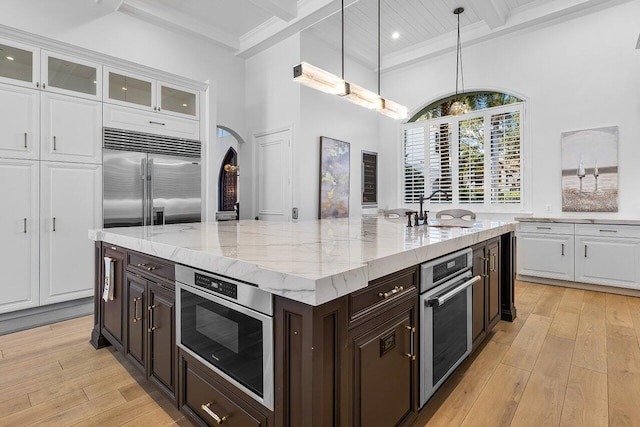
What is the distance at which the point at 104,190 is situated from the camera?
3375 millimetres

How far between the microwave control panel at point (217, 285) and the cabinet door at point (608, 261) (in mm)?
4509

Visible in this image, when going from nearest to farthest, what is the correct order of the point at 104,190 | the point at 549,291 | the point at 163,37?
the point at 104,190, the point at 549,291, the point at 163,37

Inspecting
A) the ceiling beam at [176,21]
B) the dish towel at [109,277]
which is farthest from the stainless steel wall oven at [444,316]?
the ceiling beam at [176,21]

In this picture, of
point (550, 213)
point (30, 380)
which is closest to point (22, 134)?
point (30, 380)

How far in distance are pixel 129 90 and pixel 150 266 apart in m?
2.77

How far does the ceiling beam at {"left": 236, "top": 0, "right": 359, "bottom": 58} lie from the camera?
4012mm

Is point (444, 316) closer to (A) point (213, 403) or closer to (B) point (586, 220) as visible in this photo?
(A) point (213, 403)

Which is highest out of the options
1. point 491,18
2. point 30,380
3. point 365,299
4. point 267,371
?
point 491,18

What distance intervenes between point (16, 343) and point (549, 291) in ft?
17.7

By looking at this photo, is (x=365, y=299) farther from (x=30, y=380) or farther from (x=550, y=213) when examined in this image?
(x=550, y=213)

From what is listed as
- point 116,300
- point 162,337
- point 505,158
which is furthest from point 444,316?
point 505,158

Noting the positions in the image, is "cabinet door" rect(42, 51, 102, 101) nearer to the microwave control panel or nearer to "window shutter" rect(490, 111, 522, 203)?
the microwave control panel

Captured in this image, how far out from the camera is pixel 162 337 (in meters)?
1.66

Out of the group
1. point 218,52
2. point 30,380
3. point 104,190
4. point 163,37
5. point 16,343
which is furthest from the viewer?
Answer: point 218,52
